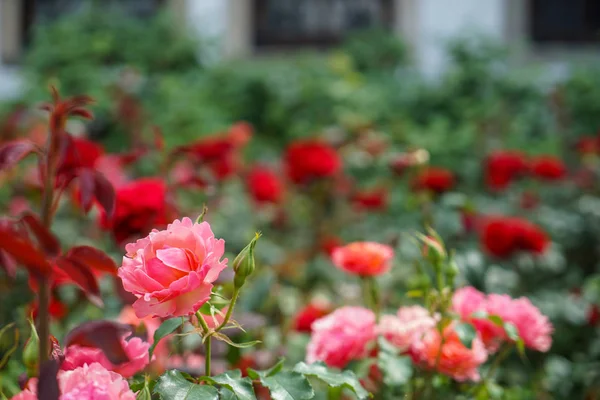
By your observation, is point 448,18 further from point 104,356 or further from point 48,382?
point 48,382

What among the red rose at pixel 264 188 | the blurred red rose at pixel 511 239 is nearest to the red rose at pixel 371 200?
the red rose at pixel 264 188

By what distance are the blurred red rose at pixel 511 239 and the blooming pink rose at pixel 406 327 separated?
2.32 feet

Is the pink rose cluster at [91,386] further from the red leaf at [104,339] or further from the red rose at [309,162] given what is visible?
the red rose at [309,162]

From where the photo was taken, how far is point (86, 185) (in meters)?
0.70

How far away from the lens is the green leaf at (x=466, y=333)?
0.76 meters

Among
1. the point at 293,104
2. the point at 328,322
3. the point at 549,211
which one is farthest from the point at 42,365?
the point at 293,104

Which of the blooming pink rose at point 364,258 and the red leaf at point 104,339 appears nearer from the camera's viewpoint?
the red leaf at point 104,339

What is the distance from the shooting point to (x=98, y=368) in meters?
0.57

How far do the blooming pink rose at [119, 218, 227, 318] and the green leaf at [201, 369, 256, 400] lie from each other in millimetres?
72

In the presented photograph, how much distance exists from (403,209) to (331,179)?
276mm

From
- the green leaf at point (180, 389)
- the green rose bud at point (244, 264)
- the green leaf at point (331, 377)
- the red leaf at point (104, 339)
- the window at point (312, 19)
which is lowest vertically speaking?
the green leaf at point (331, 377)

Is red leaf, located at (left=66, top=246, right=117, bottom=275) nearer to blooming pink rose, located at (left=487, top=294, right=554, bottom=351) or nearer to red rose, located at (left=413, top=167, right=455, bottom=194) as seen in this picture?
blooming pink rose, located at (left=487, top=294, right=554, bottom=351)

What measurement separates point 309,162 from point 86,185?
148cm

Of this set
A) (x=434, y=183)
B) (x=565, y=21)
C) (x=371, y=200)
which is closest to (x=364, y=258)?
(x=434, y=183)
